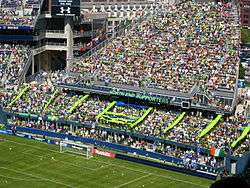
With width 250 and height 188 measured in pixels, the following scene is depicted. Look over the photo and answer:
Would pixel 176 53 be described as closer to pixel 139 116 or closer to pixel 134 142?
pixel 139 116

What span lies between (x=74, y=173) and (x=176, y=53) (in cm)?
2292

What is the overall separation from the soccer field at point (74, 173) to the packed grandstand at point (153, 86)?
345cm

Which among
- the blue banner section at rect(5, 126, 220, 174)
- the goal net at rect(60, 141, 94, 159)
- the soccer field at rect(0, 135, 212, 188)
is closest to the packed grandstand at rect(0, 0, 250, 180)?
the blue banner section at rect(5, 126, 220, 174)

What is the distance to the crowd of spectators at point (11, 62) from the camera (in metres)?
62.6

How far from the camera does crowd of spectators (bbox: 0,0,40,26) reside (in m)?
68.0

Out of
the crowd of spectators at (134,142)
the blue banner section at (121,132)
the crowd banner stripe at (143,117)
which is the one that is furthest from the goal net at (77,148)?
the crowd banner stripe at (143,117)

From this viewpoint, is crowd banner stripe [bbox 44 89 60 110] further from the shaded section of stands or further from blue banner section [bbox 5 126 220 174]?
the shaded section of stands

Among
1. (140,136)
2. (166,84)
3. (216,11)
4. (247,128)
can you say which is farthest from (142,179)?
(216,11)

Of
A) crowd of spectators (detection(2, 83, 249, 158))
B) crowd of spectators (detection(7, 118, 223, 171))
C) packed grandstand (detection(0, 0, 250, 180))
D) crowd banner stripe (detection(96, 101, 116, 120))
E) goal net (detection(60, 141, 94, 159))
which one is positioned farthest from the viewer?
crowd banner stripe (detection(96, 101, 116, 120))

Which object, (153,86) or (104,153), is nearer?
(104,153)

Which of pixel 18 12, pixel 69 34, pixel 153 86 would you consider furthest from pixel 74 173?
pixel 18 12

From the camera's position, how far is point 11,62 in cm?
6512

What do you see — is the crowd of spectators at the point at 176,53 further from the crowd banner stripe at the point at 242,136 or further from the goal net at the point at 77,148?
the goal net at the point at 77,148

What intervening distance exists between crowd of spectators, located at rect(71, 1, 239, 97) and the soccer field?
11.9 meters
